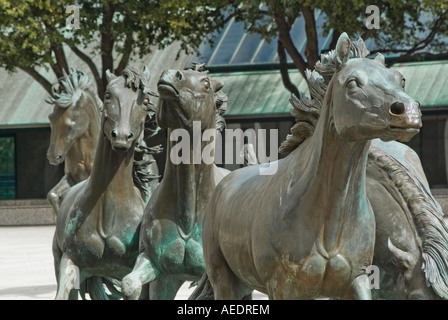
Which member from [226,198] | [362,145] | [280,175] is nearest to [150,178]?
[226,198]

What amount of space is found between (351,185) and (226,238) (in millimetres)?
982

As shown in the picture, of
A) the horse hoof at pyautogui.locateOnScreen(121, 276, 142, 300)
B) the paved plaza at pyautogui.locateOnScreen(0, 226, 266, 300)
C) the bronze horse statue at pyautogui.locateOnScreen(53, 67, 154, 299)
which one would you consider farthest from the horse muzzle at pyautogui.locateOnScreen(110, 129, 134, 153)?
the paved plaza at pyautogui.locateOnScreen(0, 226, 266, 300)

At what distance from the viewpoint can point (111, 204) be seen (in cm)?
755

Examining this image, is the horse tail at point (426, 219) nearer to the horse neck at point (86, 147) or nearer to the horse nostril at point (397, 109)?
the horse nostril at point (397, 109)

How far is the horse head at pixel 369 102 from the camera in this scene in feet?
14.4

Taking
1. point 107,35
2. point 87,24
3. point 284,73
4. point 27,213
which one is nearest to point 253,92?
point 284,73

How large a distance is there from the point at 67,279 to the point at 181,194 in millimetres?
1292

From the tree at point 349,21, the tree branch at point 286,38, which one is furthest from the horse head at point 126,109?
the tree branch at point 286,38

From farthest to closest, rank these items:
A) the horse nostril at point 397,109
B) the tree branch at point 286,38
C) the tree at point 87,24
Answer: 1. the tree branch at point 286,38
2. the tree at point 87,24
3. the horse nostril at point 397,109

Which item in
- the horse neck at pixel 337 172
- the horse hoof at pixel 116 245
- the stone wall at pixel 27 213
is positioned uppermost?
the horse neck at pixel 337 172

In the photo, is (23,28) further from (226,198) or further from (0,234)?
(226,198)

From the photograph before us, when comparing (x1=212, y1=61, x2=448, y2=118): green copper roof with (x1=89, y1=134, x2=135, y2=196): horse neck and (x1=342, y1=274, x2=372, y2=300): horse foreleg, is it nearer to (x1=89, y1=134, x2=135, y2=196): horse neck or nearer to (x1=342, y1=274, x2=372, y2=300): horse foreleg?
(x1=89, y1=134, x2=135, y2=196): horse neck

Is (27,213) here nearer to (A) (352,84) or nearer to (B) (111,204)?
(B) (111,204)

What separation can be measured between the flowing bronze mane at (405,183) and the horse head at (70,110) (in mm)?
4318
